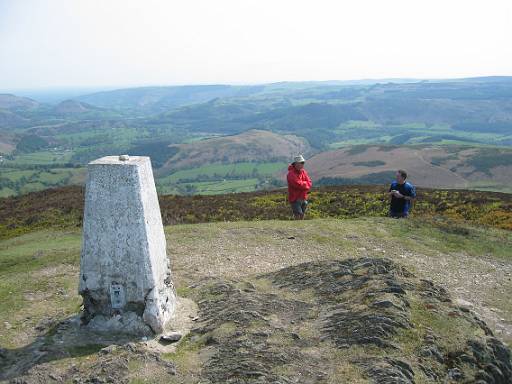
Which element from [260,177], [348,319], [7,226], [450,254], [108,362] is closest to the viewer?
[108,362]

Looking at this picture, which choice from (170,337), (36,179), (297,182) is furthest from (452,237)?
(36,179)

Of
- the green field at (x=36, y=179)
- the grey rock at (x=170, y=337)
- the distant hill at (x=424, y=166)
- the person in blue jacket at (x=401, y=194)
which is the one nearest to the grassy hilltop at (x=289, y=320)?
the grey rock at (x=170, y=337)

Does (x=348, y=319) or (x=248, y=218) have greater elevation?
(x=348, y=319)

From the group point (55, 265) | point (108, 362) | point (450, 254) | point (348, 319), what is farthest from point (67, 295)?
A: point (450, 254)

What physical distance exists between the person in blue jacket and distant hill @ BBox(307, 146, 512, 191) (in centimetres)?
8611

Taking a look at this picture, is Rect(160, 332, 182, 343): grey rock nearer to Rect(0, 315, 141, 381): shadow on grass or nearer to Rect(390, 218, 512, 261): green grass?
Rect(0, 315, 141, 381): shadow on grass

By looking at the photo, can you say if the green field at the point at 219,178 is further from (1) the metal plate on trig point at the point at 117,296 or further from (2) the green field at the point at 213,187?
(1) the metal plate on trig point at the point at 117,296

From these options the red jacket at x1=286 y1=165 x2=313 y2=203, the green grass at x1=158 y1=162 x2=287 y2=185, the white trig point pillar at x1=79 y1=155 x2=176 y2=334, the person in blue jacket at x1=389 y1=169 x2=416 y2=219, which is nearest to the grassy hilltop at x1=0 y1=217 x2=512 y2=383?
the white trig point pillar at x1=79 y1=155 x2=176 y2=334

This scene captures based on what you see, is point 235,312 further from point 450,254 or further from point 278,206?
point 278,206

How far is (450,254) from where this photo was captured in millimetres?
20828

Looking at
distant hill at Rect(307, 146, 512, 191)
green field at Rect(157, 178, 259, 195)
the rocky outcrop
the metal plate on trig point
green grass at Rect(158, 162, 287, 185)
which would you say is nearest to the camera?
the rocky outcrop

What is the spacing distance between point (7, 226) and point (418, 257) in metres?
27.6

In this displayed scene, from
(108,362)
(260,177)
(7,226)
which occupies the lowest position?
(260,177)

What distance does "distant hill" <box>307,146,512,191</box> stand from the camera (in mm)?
113125
